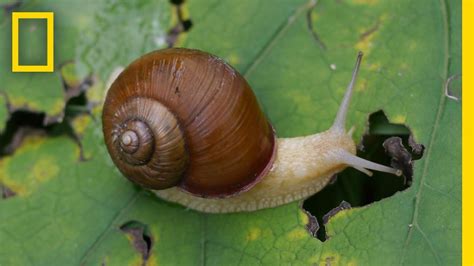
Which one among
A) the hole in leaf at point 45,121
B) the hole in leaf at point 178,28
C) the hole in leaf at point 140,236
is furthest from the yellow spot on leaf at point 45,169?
the hole in leaf at point 178,28

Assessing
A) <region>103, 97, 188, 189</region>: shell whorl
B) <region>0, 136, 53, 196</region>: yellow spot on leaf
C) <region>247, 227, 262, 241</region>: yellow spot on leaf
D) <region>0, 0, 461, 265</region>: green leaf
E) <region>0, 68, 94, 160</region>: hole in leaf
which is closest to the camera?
<region>103, 97, 188, 189</region>: shell whorl

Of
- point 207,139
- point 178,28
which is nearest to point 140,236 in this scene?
point 207,139

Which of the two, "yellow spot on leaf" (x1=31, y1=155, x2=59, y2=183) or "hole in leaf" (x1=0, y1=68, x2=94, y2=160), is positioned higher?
"hole in leaf" (x1=0, y1=68, x2=94, y2=160)

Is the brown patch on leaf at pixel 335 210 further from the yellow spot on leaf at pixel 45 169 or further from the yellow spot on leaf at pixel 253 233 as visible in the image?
the yellow spot on leaf at pixel 45 169

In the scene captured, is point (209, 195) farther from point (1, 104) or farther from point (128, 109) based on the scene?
point (1, 104)

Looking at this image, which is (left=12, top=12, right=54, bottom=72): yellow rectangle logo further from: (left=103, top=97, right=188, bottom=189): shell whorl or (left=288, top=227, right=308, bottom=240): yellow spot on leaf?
(left=288, top=227, right=308, bottom=240): yellow spot on leaf

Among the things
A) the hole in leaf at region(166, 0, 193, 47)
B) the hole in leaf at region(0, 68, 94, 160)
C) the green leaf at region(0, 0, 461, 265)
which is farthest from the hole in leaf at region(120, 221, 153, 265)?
the hole in leaf at region(166, 0, 193, 47)

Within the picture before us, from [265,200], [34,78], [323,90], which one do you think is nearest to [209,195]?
[265,200]
